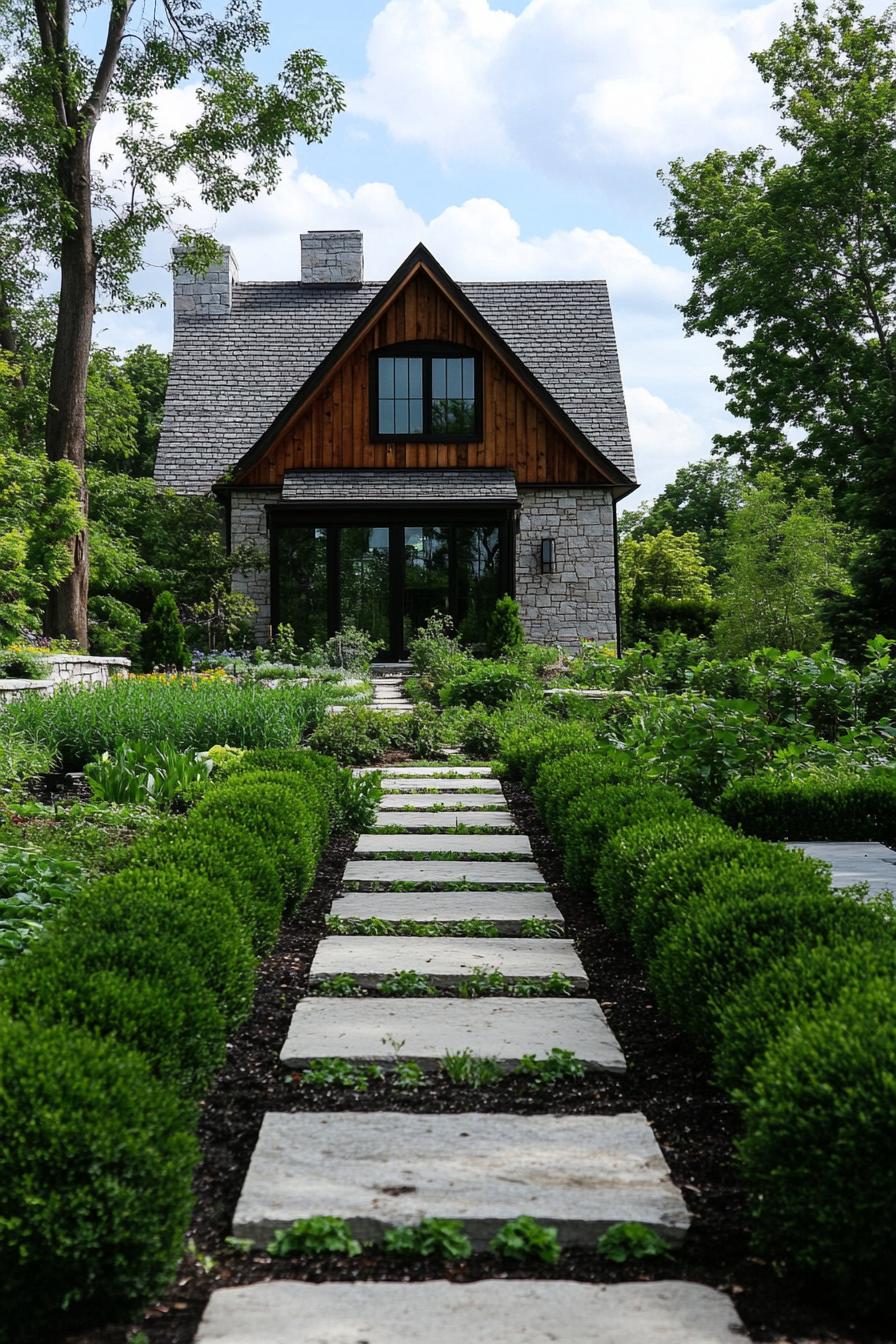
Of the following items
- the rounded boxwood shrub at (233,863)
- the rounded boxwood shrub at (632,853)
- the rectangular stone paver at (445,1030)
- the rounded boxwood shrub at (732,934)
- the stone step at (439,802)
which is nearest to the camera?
the rounded boxwood shrub at (732,934)

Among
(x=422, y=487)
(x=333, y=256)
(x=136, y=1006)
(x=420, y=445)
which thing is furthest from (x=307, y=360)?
(x=136, y=1006)

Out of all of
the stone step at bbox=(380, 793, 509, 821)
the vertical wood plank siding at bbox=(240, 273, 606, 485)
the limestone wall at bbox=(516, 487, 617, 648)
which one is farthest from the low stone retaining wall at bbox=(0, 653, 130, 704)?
the limestone wall at bbox=(516, 487, 617, 648)

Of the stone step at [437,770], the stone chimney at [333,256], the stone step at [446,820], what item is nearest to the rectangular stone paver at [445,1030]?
the stone step at [446,820]

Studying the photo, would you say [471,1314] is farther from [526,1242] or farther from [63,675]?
[63,675]

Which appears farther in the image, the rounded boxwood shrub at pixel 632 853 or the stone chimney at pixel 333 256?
the stone chimney at pixel 333 256

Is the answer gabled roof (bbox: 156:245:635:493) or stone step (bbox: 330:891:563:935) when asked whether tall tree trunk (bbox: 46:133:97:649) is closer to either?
gabled roof (bbox: 156:245:635:493)

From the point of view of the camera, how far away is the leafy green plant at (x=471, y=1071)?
2.87 m

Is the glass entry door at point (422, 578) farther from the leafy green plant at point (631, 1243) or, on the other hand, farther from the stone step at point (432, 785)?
the leafy green plant at point (631, 1243)

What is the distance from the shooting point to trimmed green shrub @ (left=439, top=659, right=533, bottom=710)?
10945 millimetres

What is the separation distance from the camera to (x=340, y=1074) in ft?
9.51

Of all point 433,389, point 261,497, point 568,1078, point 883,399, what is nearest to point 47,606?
point 261,497

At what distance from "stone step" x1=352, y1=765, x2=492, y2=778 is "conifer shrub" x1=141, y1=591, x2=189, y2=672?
26.2 feet

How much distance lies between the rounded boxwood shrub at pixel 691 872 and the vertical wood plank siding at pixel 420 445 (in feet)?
47.2

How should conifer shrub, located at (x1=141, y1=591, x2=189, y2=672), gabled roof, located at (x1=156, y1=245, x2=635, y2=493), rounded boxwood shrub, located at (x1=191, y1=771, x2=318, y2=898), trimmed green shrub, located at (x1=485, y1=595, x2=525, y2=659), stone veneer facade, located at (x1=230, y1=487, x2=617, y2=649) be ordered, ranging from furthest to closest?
gabled roof, located at (x1=156, y1=245, x2=635, y2=493) < stone veneer facade, located at (x1=230, y1=487, x2=617, y2=649) < trimmed green shrub, located at (x1=485, y1=595, x2=525, y2=659) < conifer shrub, located at (x1=141, y1=591, x2=189, y2=672) < rounded boxwood shrub, located at (x1=191, y1=771, x2=318, y2=898)
